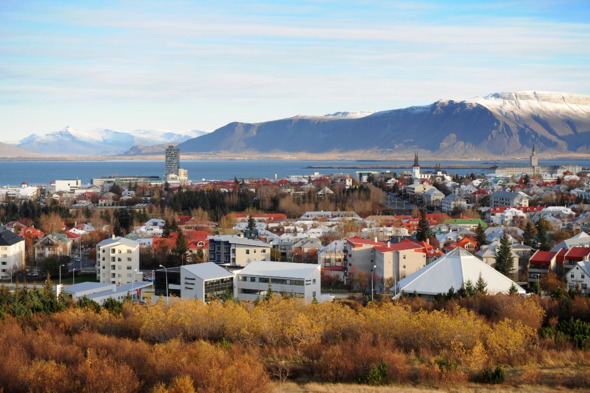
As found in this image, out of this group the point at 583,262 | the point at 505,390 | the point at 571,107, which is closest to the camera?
the point at 505,390

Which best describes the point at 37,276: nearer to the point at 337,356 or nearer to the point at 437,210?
the point at 337,356

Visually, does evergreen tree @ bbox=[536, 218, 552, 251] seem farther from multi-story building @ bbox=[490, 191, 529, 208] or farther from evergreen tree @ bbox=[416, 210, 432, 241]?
multi-story building @ bbox=[490, 191, 529, 208]

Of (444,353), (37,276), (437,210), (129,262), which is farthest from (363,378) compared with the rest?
(437,210)

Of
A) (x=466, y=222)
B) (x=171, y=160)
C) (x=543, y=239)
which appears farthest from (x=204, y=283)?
(x=171, y=160)

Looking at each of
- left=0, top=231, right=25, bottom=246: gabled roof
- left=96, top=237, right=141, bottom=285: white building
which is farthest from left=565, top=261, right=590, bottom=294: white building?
left=0, top=231, right=25, bottom=246: gabled roof

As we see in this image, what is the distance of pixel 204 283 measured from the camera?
16.0 meters

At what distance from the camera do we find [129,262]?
19.8m

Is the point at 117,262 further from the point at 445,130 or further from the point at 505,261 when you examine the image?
the point at 445,130

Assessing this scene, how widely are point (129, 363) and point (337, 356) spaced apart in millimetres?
2522

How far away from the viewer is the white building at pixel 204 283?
629 inches

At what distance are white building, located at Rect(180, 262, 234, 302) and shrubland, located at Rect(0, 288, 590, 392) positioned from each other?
2.92m

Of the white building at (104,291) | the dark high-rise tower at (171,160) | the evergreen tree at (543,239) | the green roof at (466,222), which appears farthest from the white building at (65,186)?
the white building at (104,291)

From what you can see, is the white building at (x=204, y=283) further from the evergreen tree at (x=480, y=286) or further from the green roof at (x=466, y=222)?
the green roof at (x=466, y=222)

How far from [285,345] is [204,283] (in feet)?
17.0
